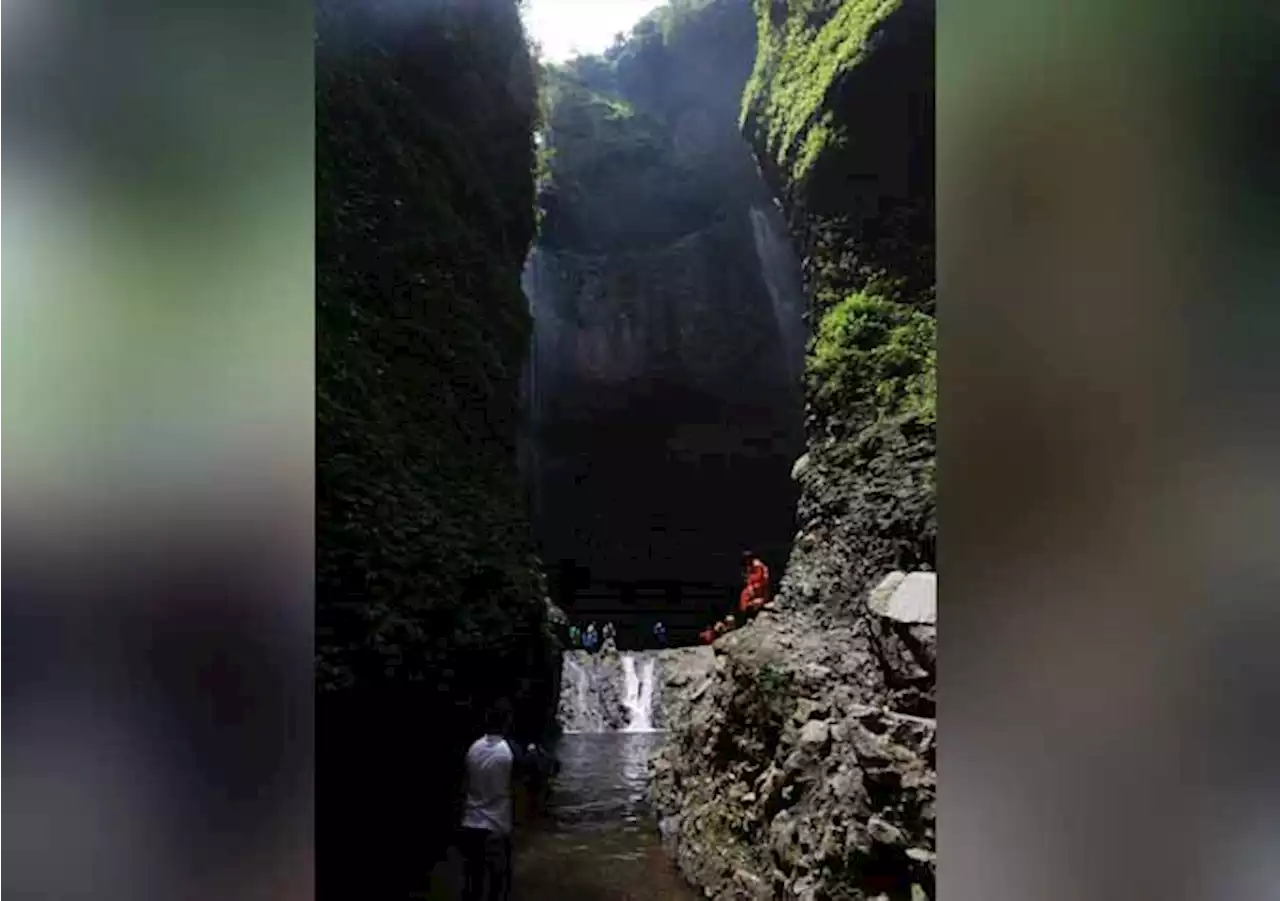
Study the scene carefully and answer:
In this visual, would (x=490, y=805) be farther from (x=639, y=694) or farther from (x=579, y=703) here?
(x=639, y=694)

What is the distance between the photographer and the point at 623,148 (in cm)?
2355

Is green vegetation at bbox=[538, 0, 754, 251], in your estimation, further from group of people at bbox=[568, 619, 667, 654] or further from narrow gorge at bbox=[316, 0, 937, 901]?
group of people at bbox=[568, 619, 667, 654]

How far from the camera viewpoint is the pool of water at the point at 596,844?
7492mm

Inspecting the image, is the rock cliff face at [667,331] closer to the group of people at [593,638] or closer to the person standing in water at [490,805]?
the group of people at [593,638]

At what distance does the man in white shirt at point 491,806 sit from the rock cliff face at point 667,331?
15423mm

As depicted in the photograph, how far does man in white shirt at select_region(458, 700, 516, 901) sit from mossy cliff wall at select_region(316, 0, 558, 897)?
133 cm

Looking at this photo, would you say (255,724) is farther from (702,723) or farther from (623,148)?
(623,148)

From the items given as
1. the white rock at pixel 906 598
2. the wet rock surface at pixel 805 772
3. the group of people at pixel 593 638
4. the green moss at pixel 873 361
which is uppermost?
the green moss at pixel 873 361

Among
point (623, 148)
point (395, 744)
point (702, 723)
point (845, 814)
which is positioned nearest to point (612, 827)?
point (702, 723)

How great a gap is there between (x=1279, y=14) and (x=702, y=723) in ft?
28.2

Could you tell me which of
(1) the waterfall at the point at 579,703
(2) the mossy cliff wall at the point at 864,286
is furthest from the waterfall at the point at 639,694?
(2) the mossy cliff wall at the point at 864,286

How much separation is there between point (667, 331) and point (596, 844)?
614 inches

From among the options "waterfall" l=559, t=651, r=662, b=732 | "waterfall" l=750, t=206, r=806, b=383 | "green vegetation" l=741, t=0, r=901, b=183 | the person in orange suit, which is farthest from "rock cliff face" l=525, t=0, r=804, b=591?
the person in orange suit

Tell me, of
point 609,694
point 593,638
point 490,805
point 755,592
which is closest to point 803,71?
point 755,592
